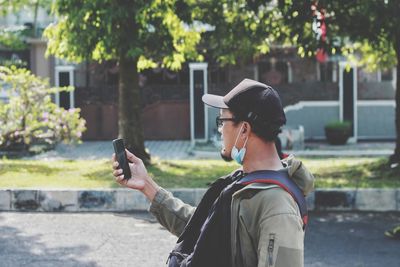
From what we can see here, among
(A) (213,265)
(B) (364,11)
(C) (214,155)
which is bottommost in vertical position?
(C) (214,155)

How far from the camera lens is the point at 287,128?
22641 mm

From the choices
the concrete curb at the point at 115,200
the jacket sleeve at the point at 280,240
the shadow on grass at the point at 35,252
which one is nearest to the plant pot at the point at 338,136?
the concrete curb at the point at 115,200

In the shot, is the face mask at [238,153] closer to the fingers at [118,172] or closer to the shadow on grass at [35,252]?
the fingers at [118,172]

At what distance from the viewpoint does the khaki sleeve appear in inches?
95.0

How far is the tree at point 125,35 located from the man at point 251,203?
813cm

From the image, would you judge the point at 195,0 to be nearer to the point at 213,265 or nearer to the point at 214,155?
the point at 214,155

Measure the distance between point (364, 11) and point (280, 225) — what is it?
8.59 metres

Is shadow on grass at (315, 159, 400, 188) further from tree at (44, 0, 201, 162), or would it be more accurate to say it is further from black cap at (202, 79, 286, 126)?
black cap at (202, 79, 286, 126)

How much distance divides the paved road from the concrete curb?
0.24 m

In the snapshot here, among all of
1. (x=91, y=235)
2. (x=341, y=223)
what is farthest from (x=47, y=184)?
(x=341, y=223)

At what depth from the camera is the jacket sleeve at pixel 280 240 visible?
2.41 m

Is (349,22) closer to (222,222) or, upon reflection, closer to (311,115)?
(222,222)

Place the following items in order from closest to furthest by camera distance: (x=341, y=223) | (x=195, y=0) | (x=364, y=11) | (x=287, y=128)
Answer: (x=341, y=223) < (x=364, y=11) < (x=195, y=0) < (x=287, y=128)

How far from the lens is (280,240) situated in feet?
7.91
